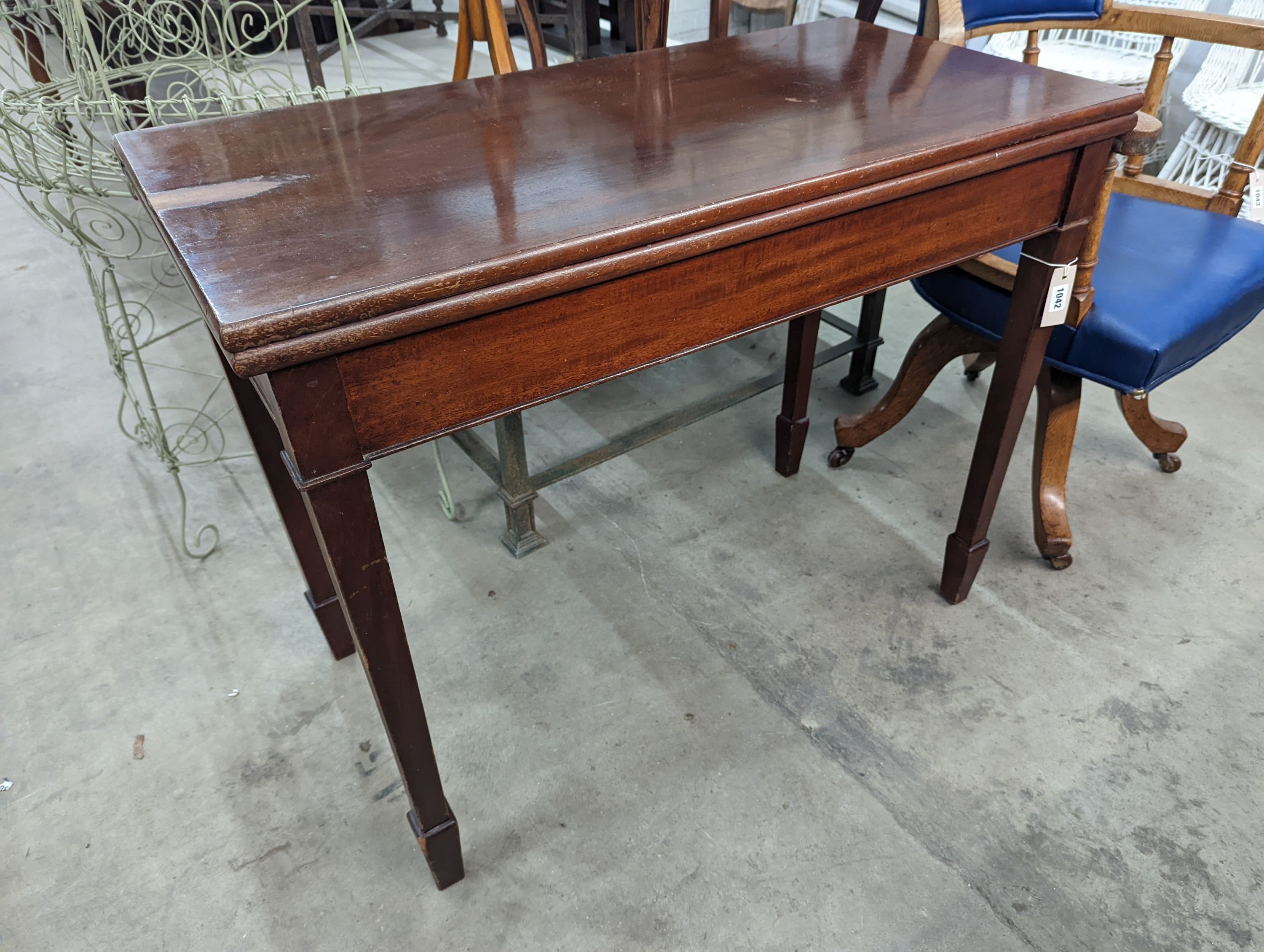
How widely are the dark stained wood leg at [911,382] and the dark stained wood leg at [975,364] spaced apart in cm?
37

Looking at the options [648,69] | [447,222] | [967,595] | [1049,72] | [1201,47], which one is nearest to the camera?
[447,222]

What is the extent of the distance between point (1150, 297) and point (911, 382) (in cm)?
49

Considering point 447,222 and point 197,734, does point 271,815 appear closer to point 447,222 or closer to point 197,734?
point 197,734

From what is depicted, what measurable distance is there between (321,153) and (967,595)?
1282 mm

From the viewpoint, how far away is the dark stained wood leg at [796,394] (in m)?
1.71

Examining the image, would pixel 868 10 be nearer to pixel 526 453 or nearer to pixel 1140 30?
pixel 1140 30

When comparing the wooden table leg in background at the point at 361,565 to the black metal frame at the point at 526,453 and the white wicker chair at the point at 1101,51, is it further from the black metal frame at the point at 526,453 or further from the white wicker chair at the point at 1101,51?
the white wicker chair at the point at 1101,51

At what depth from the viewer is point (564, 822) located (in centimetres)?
123

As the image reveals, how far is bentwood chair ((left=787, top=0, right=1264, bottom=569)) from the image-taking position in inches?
52.2

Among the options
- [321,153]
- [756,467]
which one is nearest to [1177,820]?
[756,467]

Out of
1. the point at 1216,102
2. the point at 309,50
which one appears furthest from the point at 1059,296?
the point at 309,50

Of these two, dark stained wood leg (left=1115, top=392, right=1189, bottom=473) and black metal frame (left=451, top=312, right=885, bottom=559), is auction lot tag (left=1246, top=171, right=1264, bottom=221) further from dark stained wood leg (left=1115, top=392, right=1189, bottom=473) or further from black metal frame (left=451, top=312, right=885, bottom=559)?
black metal frame (left=451, top=312, right=885, bottom=559)

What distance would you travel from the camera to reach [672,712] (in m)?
1.38

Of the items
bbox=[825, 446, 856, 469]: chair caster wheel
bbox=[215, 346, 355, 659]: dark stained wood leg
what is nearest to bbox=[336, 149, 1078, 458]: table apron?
bbox=[215, 346, 355, 659]: dark stained wood leg
